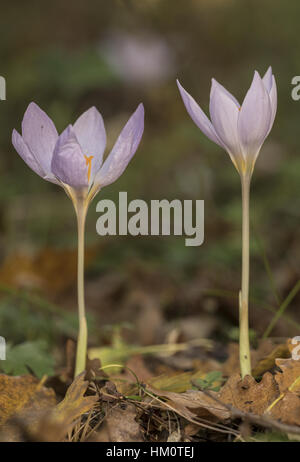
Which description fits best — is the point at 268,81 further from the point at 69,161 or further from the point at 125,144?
the point at 69,161

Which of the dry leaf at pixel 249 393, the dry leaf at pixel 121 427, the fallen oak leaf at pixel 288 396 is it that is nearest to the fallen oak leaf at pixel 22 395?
the dry leaf at pixel 121 427

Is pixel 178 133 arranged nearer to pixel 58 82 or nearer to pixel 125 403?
pixel 58 82

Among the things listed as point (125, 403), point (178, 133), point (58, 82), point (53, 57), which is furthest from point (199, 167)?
point (125, 403)

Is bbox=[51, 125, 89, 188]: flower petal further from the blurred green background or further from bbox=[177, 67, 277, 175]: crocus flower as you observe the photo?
the blurred green background

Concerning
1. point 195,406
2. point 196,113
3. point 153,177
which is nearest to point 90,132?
point 196,113

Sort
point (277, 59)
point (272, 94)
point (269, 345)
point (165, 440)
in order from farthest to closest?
point (277, 59) → point (269, 345) → point (272, 94) → point (165, 440)
